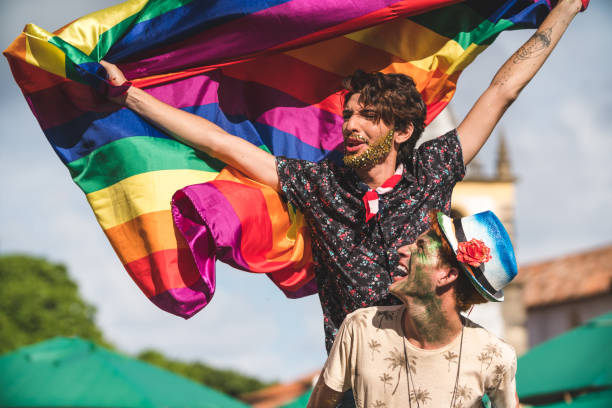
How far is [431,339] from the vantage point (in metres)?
2.73

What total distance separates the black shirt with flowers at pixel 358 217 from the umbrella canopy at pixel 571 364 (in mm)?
4582

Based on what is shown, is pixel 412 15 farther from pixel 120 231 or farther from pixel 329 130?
pixel 120 231

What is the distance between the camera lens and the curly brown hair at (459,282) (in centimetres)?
270

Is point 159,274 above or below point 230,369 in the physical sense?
above

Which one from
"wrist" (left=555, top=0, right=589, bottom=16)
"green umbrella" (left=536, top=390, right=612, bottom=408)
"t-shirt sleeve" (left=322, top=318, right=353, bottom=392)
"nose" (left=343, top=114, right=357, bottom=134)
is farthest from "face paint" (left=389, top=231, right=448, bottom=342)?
"green umbrella" (left=536, top=390, right=612, bottom=408)

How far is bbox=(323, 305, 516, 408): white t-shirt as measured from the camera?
269 cm

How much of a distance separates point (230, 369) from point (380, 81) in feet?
128

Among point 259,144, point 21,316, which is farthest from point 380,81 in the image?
point 21,316

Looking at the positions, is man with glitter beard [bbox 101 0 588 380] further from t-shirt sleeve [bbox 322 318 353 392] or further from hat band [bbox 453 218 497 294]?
hat band [bbox 453 218 497 294]

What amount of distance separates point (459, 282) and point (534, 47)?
55.0 inches

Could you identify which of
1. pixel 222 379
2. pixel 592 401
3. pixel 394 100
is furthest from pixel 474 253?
pixel 222 379

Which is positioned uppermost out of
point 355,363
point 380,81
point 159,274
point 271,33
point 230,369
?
point 271,33

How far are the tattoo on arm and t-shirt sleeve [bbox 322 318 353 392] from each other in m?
1.60

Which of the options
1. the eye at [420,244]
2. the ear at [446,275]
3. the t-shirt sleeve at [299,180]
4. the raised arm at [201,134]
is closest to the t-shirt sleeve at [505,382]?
the ear at [446,275]
